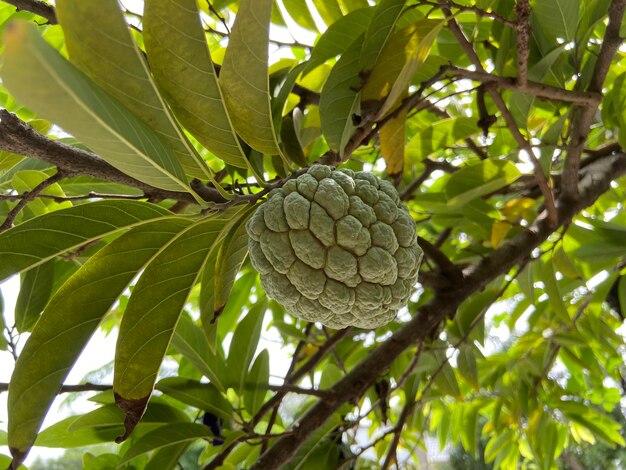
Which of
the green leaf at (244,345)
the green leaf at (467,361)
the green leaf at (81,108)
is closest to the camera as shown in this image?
the green leaf at (81,108)

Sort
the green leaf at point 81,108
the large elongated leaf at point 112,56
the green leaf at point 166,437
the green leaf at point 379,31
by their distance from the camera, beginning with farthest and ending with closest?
the green leaf at point 166,437 < the green leaf at point 379,31 < the large elongated leaf at point 112,56 < the green leaf at point 81,108

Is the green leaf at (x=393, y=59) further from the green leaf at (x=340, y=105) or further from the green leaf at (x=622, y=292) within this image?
the green leaf at (x=622, y=292)

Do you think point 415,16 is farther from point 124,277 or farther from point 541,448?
point 541,448

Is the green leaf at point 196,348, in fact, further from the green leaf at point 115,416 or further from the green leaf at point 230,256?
the green leaf at point 230,256

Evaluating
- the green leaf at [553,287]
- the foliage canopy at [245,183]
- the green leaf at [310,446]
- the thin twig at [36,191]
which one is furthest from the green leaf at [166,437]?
the green leaf at [553,287]

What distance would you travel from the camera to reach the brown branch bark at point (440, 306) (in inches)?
65.0

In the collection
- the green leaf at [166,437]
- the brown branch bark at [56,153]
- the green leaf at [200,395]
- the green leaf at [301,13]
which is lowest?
the green leaf at [166,437]

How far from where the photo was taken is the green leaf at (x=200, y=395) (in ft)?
5.42

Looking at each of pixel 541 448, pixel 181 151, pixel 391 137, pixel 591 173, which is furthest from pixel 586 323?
pixel 181 151

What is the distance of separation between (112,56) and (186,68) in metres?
0.14

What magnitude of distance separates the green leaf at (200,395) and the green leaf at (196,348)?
0.10 feet

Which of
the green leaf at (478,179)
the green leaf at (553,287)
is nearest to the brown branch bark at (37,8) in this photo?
the green leaf at (478,179)

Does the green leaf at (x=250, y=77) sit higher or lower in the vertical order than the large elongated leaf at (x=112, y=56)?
higher

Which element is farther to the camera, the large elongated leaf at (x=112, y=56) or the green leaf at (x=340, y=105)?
the green leaf at (x=340, y=105)
